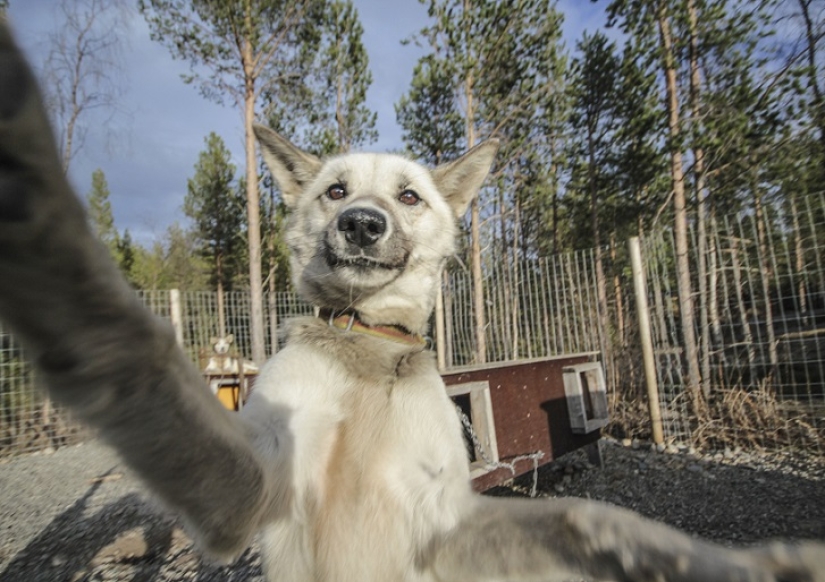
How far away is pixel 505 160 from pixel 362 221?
44.6 ft

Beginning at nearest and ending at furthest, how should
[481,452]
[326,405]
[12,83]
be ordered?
[12,83], [326,405], [481,452]

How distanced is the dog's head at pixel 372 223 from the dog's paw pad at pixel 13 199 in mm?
1737

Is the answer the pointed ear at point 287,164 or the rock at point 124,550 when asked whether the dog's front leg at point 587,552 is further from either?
the rock at point 124,550

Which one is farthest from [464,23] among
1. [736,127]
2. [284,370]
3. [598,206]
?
[284,370]

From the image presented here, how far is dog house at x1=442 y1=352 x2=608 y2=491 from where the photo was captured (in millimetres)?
4715

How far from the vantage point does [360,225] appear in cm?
242

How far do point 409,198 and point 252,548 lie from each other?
11.9ft

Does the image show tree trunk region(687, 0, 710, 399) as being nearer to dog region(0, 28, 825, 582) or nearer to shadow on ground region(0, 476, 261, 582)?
dog region(0, 28, 825, 582)

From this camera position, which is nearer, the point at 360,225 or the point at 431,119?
the point at 360,225

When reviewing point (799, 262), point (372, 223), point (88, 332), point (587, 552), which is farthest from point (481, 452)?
point (799, 262)

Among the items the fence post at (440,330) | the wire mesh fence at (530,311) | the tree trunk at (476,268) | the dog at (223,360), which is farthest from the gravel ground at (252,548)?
the fence post at (440,330)

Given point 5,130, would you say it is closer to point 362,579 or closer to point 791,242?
point 362,579

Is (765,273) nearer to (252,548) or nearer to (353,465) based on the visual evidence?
(353,465)

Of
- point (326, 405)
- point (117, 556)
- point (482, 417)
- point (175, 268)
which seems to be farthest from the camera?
point (175, 268)
